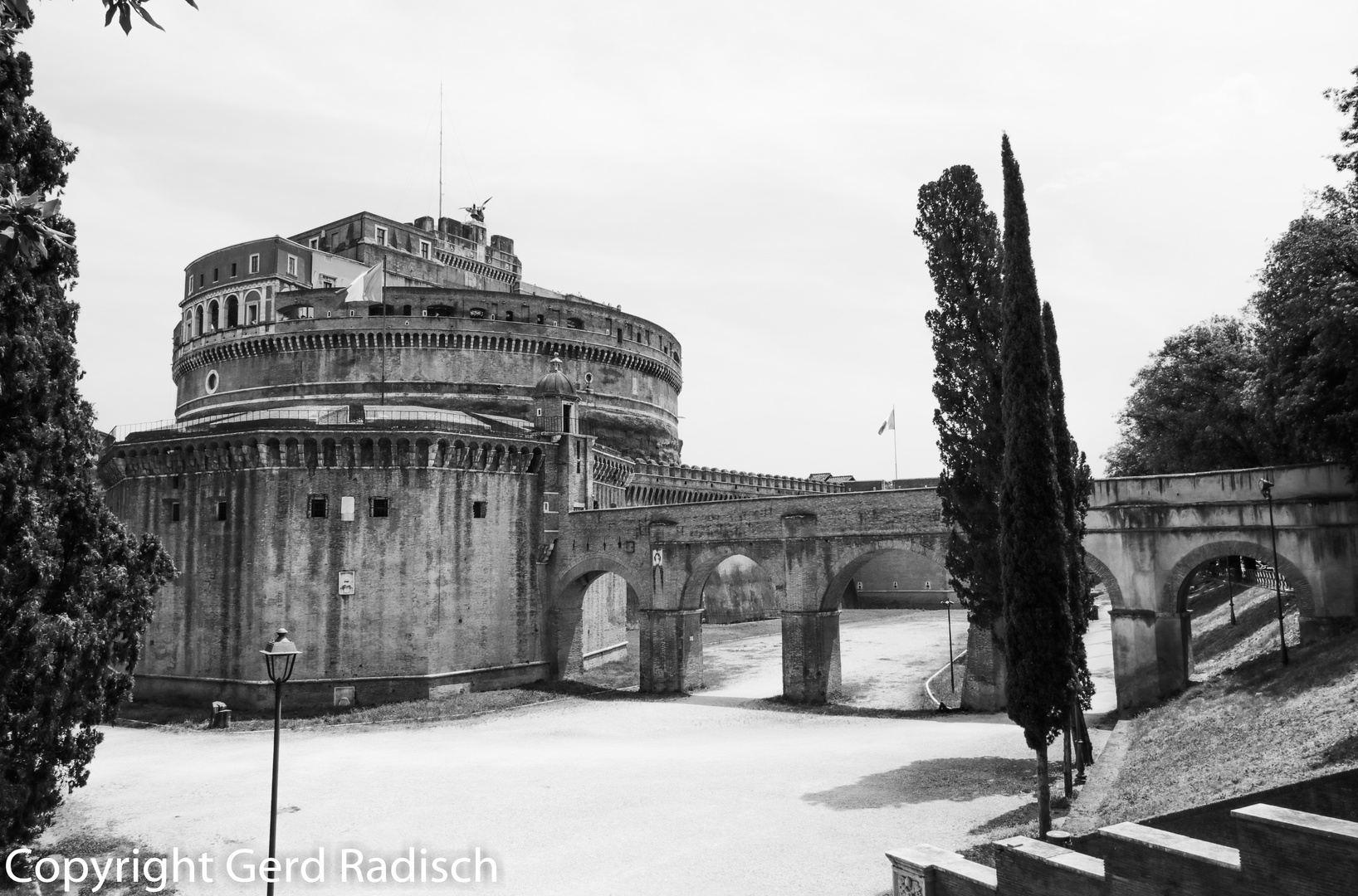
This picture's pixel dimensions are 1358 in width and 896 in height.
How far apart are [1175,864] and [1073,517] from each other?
9610mm

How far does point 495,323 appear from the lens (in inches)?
2061

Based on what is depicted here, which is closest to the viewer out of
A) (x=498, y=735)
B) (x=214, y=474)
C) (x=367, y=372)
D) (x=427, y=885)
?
(x=427, y=885)

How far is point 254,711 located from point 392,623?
5463mm

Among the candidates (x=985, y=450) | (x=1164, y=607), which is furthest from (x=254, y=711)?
(x=1164, y=607)

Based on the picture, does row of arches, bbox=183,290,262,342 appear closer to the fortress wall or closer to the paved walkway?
the fortress wall

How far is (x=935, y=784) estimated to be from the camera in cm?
1881

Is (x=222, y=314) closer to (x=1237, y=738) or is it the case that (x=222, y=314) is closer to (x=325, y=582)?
(x=325, y=582)

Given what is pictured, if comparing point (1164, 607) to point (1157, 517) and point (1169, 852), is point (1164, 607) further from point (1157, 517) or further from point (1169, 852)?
point (1169, 852)

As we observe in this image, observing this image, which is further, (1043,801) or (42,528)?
(42,528)

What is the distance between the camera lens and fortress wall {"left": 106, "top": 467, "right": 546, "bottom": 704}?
3322 centimetres

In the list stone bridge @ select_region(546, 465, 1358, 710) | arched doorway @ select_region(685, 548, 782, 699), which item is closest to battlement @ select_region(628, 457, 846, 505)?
arched doorway @ select_region(685, 548, 782, 699)

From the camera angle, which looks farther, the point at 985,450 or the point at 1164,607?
the point at 1164,607

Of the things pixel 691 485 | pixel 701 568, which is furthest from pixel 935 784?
pixel 691 485

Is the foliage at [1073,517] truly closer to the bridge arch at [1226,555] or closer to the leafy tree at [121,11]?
the bridge arch at [1226,555]
